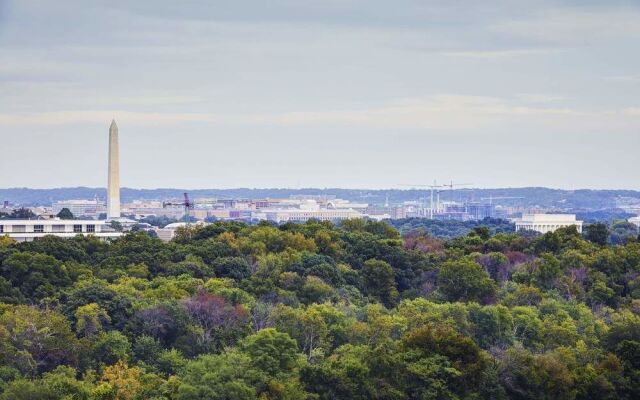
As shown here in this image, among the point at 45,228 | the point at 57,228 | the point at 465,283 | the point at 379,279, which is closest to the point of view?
the point at 465,283

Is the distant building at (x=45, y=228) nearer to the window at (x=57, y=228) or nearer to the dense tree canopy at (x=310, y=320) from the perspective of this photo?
the window at (x=57, y=228)

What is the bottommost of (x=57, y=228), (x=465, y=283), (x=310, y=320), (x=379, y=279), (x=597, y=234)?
(x=310, y=320)

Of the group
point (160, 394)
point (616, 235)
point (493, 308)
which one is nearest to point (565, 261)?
point (493, 308)

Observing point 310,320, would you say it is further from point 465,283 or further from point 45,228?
point 45,228

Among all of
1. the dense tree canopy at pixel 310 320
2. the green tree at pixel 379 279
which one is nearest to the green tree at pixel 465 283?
the dense tree canopy at pixel 310 320

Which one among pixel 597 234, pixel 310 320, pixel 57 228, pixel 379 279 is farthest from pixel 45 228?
pixel 310 320

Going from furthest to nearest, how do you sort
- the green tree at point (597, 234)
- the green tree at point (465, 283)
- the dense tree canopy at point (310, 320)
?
→ 1. the green tree at point (597, 234)
2. the green tree at point (465, 283)
3. the dense tree canopy at point (310, 320)

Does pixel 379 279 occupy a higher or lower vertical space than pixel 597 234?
lower

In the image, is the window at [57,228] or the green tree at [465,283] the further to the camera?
the window at [57,228]

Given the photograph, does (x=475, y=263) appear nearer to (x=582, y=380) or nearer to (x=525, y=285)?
(x=525, y=285)
